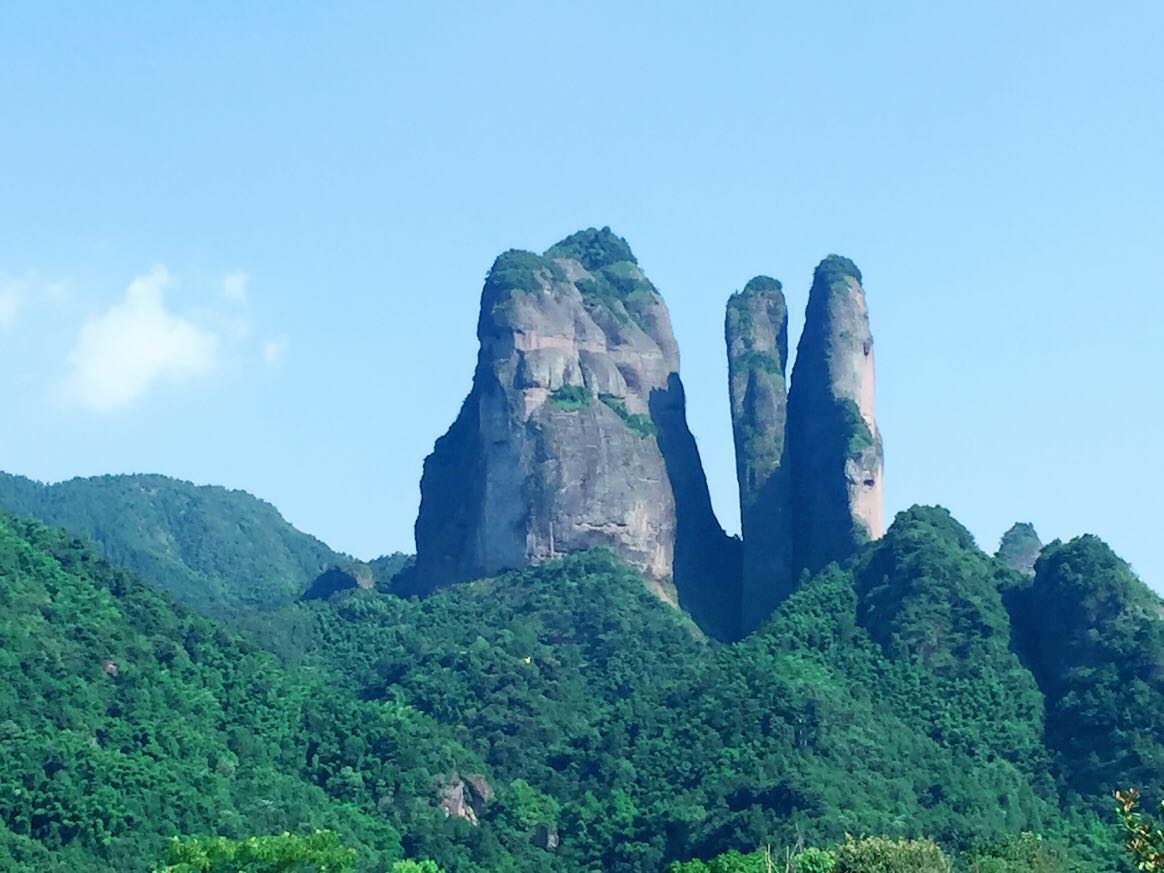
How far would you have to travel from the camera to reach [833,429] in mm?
100625

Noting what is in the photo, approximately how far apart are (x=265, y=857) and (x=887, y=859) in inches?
562

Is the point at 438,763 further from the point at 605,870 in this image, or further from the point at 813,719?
Answer: the point at 813,719

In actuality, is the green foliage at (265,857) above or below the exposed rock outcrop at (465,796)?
below

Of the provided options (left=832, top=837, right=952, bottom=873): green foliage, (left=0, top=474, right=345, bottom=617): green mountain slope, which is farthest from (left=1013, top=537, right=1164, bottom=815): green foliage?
(left=0, top=474, right=345, bottom=617): green mountain slope

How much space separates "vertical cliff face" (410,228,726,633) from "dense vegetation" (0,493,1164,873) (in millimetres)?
2548

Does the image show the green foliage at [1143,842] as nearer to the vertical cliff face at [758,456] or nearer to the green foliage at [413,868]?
the green foliage at [413,868]

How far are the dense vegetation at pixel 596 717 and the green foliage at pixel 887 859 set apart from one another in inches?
552

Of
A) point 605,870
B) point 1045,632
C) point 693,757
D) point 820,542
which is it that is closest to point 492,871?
point 605,870

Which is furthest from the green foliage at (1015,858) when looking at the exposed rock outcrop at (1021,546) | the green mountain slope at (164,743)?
the exposed rock outcrop at (1021,546)

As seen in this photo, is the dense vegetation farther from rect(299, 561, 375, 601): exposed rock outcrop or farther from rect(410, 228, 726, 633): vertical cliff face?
A: rect(299, 561, 375, 601): exposed rock outcrop

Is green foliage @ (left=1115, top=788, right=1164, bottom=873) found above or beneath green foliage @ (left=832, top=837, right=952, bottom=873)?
beneath

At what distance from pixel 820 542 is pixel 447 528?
17244 mm

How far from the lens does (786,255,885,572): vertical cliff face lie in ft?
324

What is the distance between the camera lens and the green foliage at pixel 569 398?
99.1 meters
